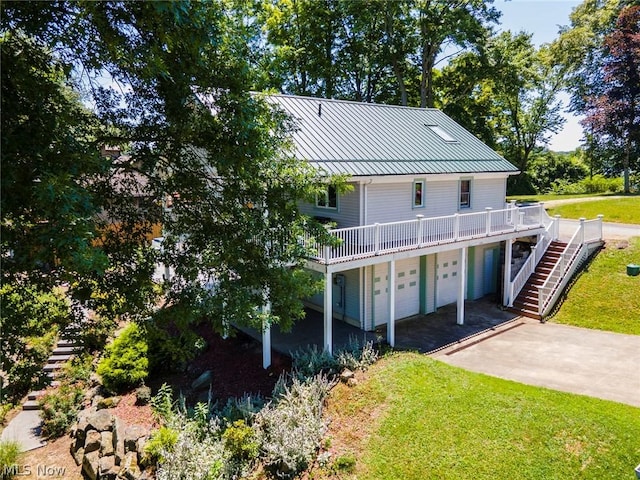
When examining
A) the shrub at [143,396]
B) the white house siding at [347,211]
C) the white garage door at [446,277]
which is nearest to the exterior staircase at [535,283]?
the white garage door at [446,277]

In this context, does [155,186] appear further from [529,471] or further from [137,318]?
[529,471]

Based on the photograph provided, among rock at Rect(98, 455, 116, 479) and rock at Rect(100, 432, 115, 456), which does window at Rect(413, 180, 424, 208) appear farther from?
rock at Rect(98, 455, 116, 479)

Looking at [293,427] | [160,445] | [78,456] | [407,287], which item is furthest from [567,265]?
[78,456]

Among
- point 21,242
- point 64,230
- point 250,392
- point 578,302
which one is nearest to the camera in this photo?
point 64,230

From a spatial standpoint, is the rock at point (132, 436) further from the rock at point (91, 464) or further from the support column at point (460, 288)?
the support column at point (460, 288)

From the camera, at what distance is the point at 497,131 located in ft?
134

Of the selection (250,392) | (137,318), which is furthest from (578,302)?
(137,318)

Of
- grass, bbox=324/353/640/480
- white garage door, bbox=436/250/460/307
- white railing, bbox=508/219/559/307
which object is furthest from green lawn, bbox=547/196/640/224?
grass, bbox=324/353/640/480

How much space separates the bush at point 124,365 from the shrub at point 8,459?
2.57 m

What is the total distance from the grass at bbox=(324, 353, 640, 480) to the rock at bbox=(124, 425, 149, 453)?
474cm

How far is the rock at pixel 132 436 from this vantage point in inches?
396

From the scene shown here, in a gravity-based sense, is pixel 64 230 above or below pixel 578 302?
above

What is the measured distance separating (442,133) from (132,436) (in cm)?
1675

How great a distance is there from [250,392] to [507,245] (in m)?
11.9
